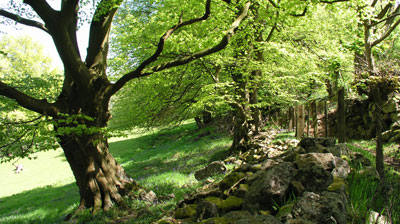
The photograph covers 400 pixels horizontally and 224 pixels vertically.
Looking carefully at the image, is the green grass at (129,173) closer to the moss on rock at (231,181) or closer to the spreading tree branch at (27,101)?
the moss on rock at (231,181)

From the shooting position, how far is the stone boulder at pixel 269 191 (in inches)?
145

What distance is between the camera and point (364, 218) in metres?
3.20

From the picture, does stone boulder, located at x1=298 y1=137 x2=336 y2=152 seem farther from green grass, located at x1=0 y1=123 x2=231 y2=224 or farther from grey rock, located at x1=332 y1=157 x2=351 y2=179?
green grass, located at x1=0 y1=123 x2=231 y2=224

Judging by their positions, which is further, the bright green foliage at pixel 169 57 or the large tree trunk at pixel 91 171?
the bright green foliage at pixel 169 57

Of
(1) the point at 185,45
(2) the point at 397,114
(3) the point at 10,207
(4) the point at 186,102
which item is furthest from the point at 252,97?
(3) the point at 10,207

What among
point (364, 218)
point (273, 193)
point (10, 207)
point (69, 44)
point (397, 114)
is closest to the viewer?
point (364, 218)

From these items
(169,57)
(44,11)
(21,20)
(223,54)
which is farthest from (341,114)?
(21,20)

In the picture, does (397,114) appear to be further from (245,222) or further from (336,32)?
(245,222)

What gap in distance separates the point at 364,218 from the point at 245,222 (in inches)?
56.3

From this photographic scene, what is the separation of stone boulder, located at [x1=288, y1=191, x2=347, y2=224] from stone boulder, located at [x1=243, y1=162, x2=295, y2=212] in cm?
57

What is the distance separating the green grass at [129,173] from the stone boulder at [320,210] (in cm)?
374

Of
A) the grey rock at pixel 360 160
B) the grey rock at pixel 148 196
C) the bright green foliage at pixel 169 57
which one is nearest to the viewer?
the grey rock at pixel 360 160

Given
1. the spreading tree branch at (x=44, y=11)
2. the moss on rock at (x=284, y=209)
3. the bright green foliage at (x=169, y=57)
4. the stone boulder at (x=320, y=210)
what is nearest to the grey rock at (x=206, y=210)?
the moss on rock at (x=284, y=209)

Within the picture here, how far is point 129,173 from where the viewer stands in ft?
56.3
